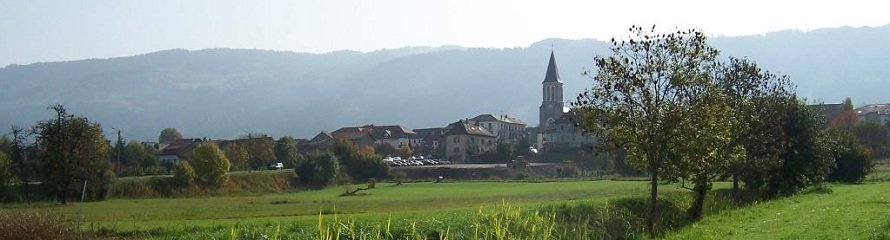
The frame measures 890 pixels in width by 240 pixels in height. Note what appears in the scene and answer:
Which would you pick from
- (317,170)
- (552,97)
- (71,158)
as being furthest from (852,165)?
(552,97)

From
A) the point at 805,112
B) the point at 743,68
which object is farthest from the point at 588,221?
the point at 805,112

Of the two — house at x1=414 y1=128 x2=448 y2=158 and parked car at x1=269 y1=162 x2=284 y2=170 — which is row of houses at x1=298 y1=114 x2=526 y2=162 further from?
parked car at x1=269 y1=162 x2=284 y2=170

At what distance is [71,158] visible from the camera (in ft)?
214

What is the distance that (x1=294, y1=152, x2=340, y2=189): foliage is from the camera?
306 ft

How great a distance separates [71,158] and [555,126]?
119297 mm

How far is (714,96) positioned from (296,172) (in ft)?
224

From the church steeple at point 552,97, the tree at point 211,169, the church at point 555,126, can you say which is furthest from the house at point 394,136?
the tree at point 211,169

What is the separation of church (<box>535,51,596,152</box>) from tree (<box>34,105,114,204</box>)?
296 feet

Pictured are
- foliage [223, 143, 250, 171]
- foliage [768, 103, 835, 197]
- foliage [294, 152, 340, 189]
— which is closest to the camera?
foliage [768, 103, 835, 197]

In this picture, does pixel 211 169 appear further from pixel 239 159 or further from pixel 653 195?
pixel 653 195

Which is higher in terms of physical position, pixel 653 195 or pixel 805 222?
pixel 653 195

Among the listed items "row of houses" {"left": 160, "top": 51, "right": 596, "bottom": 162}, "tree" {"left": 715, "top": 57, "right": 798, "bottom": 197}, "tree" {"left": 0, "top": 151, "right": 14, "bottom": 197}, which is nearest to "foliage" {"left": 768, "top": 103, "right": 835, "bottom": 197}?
"tree" {"left": 715, "top": 57, "right": 798, "bottom": 197}

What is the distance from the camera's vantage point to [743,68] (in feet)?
148

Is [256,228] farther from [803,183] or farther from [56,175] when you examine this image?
[56,175]
